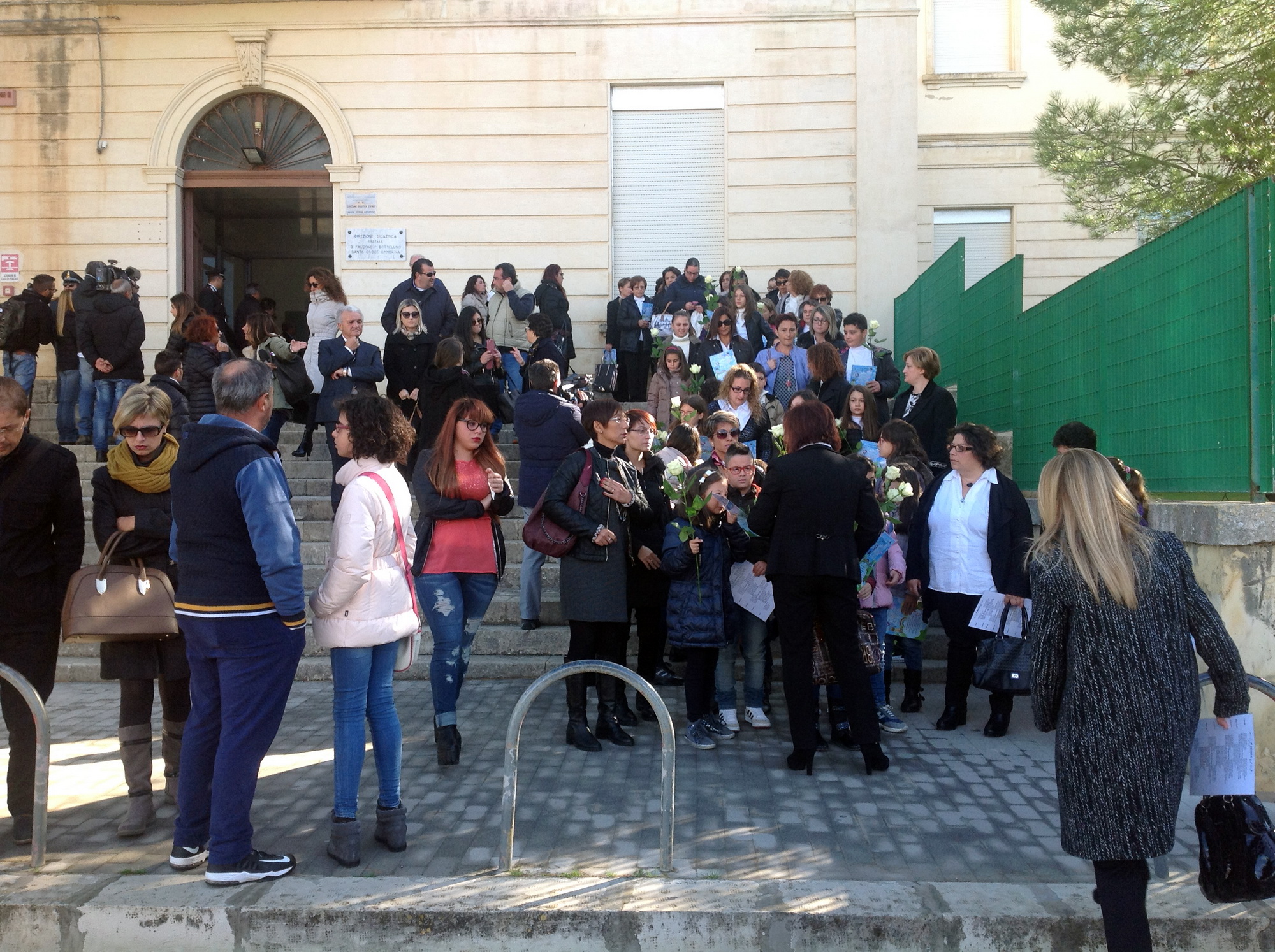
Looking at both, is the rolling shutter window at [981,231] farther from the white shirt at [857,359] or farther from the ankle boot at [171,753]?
the ankle boot at [171,753]

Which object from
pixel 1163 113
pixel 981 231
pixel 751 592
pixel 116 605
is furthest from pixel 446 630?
pixel 981 231

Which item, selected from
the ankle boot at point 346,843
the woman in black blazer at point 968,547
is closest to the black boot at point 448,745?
the ankle boot at point 346,843

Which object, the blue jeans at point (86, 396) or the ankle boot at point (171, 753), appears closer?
the ankle boot at point (171, 753)

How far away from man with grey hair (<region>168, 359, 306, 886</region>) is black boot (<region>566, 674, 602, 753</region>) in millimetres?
2141

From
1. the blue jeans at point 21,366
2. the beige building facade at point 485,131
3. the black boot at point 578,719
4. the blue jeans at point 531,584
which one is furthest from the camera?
the beige building facade at point 485,131

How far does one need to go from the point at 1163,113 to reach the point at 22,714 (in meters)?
12.7

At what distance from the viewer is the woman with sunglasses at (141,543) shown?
16.5 feet

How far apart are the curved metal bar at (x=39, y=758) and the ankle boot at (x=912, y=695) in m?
5.06

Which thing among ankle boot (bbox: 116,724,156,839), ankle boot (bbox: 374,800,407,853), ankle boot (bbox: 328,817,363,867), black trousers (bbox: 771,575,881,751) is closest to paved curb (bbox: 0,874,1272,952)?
ankle boot (bbox: 328,817,363,867)

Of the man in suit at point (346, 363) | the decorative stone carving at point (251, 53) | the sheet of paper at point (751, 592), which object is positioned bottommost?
the sheet of paper at point (751, 592)

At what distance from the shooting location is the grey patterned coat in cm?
333

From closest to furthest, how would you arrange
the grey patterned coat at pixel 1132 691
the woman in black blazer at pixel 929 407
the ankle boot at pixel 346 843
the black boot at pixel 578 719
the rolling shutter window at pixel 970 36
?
the grey patterned coat at pixel 1132 691
the ankle boot at pixel 346 843
the black boot at pixel 578 719
the woman in black blazer at pixel 929 407
the rolling shutter window at pixel 970 36

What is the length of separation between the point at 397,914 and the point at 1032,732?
431 cm

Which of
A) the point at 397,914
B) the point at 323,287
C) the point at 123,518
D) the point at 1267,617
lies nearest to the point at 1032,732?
the point at 1267,617
